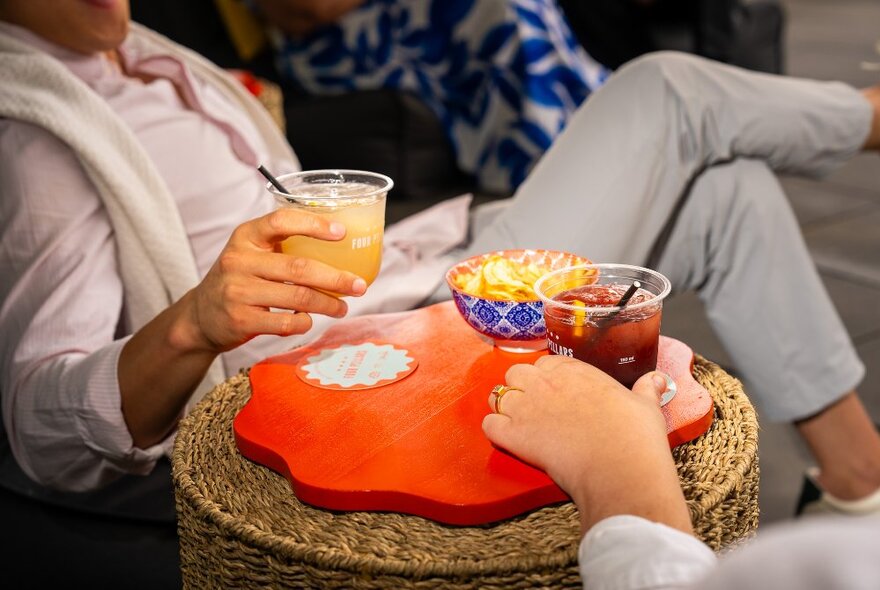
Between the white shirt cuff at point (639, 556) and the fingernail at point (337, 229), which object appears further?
the fingernail at point (337, 229)

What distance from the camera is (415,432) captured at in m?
0.95

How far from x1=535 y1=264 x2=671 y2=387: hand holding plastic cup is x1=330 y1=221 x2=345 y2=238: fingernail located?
0.70ft

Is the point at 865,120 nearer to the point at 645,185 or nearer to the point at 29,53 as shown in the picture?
the point at 645,185

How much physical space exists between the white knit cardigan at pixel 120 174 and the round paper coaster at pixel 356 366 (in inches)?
11.4

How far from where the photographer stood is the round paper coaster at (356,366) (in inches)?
41.6

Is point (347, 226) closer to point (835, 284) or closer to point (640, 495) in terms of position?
point (640, 495)

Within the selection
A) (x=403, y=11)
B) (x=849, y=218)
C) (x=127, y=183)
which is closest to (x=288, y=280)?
(x=127, y=183)

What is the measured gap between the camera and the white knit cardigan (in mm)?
1303

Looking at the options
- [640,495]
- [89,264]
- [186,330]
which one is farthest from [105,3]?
[640,495]

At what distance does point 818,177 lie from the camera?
1.64 m

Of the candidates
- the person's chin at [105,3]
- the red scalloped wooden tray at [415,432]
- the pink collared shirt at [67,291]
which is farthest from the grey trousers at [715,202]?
the person's chin at [105,3]

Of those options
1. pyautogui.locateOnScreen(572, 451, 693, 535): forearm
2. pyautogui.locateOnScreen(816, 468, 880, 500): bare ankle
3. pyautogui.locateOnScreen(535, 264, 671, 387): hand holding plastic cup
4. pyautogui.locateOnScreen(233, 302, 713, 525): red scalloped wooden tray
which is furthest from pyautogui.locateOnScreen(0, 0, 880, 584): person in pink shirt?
pyautogui.locateOnScreen(572, 451, 693, 535): forearm

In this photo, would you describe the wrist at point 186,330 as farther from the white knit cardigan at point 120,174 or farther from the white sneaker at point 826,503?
the white sneaker at point 826,503

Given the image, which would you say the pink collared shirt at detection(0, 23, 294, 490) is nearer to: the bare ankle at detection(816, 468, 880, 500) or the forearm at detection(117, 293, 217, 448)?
the forearm at detection(117, 293, 217, 448)
